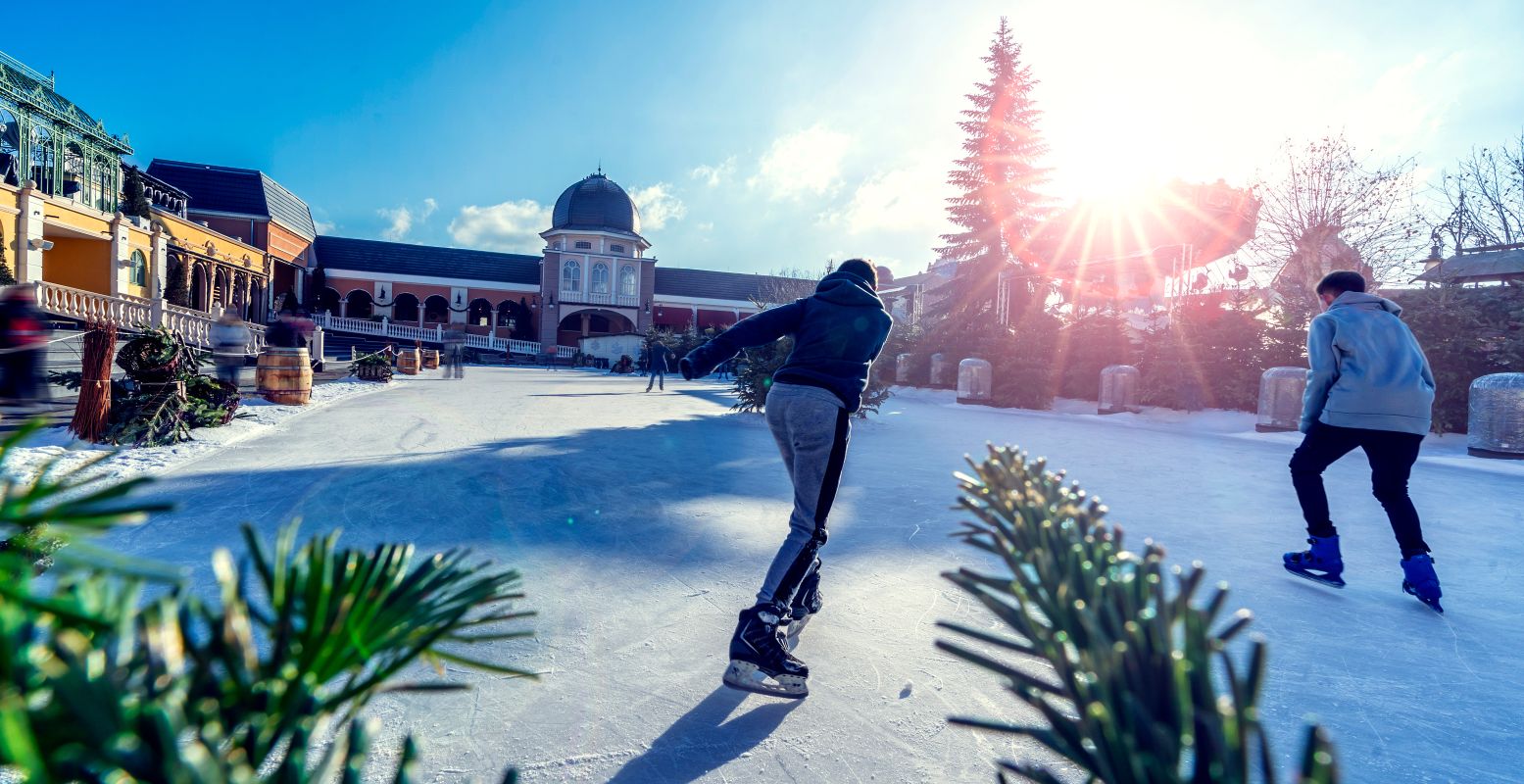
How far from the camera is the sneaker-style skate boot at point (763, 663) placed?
2.84 meters

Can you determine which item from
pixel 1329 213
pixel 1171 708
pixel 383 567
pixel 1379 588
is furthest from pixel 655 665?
pixel 1329 213

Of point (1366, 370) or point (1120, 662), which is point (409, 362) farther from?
point (1120, 662)

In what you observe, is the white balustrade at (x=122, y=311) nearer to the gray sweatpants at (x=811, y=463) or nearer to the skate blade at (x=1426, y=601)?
the gray sweatpants at (x=811, y=463)

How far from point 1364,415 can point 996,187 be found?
23.2 metres

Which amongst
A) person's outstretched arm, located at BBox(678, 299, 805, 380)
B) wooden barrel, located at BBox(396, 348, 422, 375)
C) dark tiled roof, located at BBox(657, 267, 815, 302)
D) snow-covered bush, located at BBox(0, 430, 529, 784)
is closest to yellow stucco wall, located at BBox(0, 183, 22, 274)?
wooden barrel, located at BBox(396, 348, 422, 375)

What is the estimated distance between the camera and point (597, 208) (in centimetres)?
4859

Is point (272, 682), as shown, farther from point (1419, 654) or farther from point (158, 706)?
point (1419, 654)

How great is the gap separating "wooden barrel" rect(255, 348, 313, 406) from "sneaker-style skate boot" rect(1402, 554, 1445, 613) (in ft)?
44.8

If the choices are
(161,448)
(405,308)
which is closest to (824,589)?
(161,448)

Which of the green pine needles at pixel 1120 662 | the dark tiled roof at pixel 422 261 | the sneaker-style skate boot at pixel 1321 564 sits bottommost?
the sneaker-style skate boot at pixel 1321 564

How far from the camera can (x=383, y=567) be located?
1.93 feet

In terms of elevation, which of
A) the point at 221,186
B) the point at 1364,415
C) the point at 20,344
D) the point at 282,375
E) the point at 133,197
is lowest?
the point at 282,375

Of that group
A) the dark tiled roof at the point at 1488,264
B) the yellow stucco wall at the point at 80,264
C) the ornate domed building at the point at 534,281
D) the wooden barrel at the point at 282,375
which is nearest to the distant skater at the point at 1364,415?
the wooden barrel at the point at 282,375

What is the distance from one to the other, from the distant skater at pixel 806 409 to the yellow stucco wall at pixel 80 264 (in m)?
27.9
